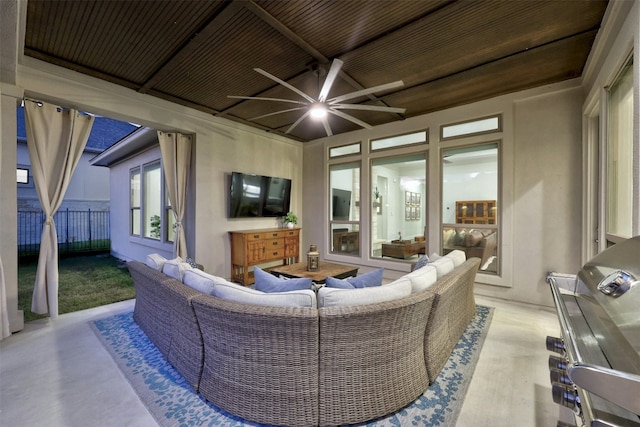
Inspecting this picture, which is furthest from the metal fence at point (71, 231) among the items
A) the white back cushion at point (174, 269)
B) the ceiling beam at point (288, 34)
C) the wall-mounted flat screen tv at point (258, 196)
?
the ceiling beam at point (288, 34)

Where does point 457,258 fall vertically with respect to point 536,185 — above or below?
below

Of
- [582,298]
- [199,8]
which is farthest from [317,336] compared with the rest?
[199,8]

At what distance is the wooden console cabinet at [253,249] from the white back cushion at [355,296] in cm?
302

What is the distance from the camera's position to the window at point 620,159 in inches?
81.1

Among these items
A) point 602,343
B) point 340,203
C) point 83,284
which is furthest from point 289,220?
point 602,343

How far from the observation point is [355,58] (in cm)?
278

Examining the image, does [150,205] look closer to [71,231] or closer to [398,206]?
[71,231]

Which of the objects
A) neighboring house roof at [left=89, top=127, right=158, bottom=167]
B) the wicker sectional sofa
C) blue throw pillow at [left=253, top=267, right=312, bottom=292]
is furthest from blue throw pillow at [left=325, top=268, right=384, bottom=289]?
neighboring house roof at [left=89, top=127, right=158, bottom=167]

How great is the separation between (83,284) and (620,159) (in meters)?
7.00

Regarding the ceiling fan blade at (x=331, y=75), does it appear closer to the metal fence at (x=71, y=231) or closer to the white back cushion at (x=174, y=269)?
the white back cushion at (x=174, y=269)

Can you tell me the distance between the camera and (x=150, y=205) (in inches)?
227

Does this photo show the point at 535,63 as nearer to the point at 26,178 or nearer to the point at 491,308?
the point at 491,308

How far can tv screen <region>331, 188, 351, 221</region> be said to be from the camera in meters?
5.47

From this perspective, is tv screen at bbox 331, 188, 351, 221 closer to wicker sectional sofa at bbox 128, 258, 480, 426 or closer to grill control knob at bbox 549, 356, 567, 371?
wicker sectional sofa at bbox 128, 258, 480, 426
